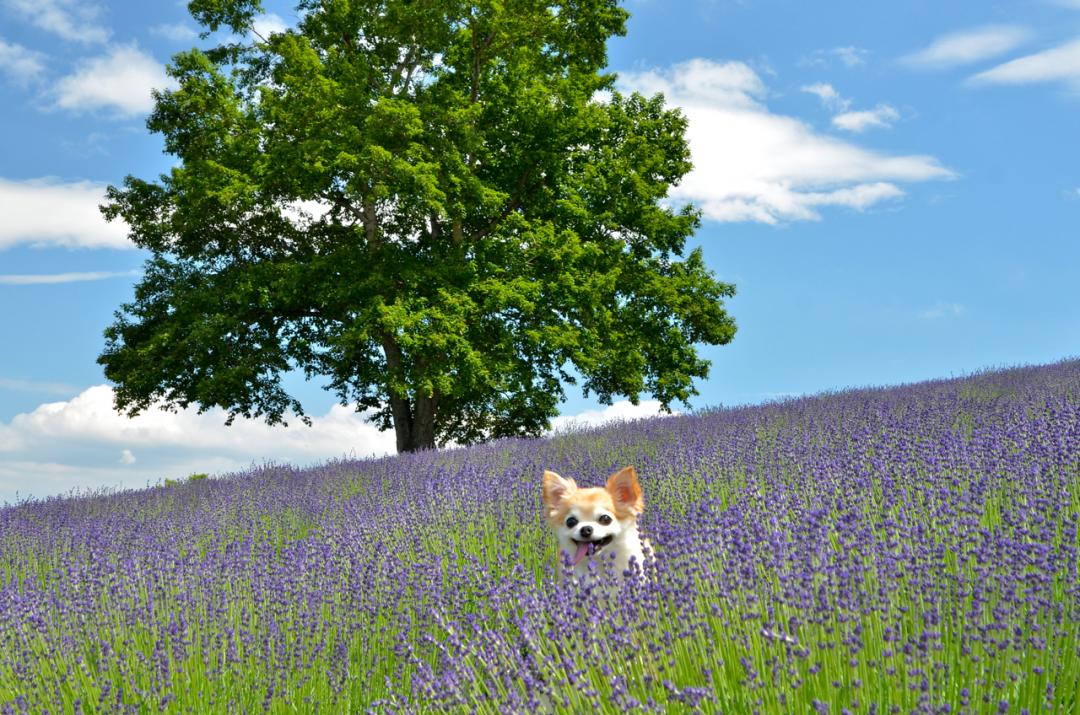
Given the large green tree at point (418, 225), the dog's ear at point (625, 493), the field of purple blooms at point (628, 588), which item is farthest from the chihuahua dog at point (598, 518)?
the large green tree at point (418, 225)

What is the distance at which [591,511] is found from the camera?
180 inches

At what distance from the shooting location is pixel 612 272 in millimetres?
18141

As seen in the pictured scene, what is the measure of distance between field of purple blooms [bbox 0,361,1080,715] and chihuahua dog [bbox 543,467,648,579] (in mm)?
228

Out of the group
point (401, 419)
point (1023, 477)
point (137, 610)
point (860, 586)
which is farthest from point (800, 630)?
point (401, 419)

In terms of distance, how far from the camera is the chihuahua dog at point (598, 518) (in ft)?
15.0

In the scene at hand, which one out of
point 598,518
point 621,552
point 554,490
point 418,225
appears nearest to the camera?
point 598,518

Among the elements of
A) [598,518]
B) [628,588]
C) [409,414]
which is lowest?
[628,588]

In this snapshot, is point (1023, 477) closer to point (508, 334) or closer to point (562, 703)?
point (562, 703)

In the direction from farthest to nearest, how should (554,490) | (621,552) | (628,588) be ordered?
(554,490) → (621,552) → (628,588)

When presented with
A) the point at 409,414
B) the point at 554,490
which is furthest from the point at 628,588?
the point at 409,414

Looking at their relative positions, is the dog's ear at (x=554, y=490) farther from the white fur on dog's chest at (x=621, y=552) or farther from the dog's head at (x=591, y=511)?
the white fur on dog's chest at (x=621, y=552)

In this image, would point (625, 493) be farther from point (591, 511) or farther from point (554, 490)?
point (554, 490)

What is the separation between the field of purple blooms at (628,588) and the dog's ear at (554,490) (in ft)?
1.16

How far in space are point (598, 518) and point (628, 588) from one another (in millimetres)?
858
